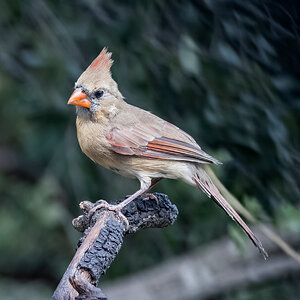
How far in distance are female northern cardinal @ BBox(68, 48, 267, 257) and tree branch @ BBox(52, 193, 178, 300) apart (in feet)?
0.52

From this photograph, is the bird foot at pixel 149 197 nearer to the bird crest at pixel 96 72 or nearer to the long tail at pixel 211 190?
the long tail at pixel 211 190

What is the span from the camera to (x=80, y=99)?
2.94 meters

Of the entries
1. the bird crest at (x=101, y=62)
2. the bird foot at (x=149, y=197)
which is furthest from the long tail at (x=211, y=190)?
the bird crest at (x=101, y=62)

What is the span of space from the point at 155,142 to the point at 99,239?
2.77 ft

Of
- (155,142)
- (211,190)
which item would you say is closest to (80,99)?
(155,142)

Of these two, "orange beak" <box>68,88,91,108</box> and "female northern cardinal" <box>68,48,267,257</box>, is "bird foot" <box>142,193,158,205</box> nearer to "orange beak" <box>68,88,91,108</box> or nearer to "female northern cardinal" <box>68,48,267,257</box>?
"female northern cardinal" <box>68,48,267,257</box>

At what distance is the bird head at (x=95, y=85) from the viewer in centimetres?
296

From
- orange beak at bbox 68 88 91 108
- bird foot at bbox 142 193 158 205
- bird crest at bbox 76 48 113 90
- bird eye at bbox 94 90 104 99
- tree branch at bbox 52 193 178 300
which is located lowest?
tree branch at bbox 52 193 178 300

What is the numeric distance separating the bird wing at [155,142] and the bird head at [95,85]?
0.60 feet

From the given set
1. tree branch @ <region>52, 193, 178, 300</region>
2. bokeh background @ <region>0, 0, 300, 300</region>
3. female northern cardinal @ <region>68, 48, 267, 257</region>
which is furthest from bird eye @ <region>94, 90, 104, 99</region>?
tree branch @ <region>52, 193, 178, 300</region>

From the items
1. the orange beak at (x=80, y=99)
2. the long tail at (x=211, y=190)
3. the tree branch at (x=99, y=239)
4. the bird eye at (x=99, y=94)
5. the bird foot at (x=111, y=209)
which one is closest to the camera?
the tree branch at (x=99, y=239)

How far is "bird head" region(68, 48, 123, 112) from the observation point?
2961mm

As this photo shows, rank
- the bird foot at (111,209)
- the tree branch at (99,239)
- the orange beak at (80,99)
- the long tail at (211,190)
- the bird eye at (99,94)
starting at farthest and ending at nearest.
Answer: the bird eye at (99,94) < the orange beak at (80,99) < the long tail at (211,190) < the bird foot at (111,209) < the tree branch at (99,239)

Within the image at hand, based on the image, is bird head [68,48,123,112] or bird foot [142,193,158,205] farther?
bird head [68,48,123,112]
